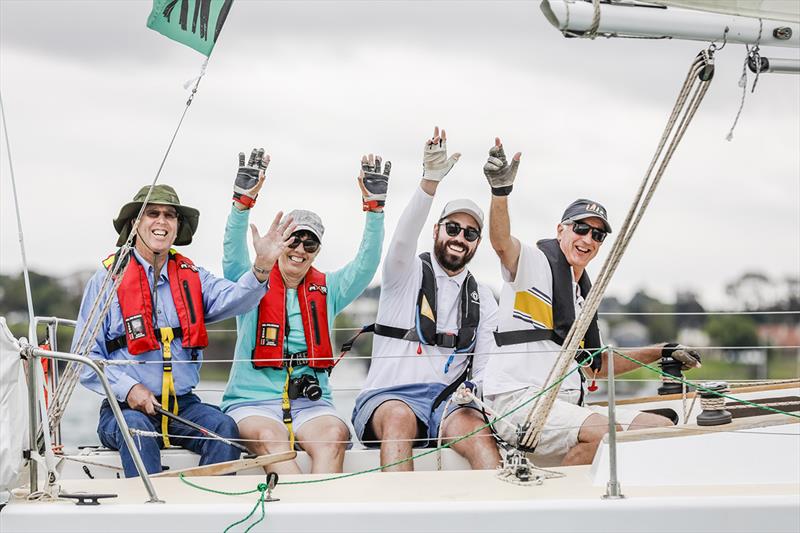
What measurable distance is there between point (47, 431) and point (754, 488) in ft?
8.22

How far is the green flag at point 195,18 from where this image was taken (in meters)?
4.54

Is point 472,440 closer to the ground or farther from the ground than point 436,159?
closer to the ground

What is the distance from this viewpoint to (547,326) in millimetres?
4707

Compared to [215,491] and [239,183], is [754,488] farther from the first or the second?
[239,183]

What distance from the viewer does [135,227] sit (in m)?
4.50

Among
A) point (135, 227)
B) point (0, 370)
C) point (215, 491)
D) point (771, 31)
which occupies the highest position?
point (771, 31)

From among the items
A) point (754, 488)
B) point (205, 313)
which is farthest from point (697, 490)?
point (205, 313)

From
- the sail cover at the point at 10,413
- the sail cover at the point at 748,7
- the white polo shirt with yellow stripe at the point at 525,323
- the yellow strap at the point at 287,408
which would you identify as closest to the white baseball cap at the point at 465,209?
the white polo shirt with yellow stripe at the point at 525,323

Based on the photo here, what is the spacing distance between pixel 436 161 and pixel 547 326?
850 millimetres

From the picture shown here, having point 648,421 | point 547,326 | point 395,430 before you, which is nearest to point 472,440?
point 395,430

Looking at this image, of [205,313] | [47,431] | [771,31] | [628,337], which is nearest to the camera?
[771,31]

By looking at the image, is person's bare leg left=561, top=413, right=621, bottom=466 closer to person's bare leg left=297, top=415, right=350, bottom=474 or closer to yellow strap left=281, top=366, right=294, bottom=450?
person's bare leg left=297, top=415, right=350, bottom=474

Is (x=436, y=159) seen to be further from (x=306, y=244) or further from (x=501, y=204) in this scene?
(x=306, y=244)

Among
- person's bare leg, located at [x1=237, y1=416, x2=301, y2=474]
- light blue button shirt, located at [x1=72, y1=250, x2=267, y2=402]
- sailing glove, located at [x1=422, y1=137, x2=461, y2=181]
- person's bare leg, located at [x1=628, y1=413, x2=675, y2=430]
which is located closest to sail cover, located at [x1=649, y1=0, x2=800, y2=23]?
sailing glove, located at [x1=422, y1=137, x2=461, y2=181]
